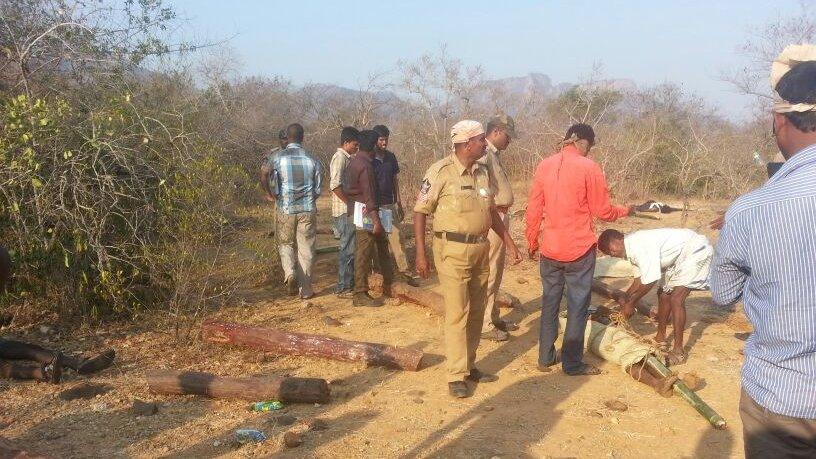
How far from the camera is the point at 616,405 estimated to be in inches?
175

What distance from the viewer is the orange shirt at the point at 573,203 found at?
4766 mm

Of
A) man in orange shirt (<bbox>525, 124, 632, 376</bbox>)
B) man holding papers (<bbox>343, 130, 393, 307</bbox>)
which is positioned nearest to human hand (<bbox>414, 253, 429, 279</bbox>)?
man in orange shirt (<bbox>525, 124, 632, 376</bbox>)

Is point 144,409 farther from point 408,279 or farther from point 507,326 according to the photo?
point 408,279

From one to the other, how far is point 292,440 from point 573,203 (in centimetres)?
261

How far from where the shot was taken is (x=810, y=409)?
184 centimetres

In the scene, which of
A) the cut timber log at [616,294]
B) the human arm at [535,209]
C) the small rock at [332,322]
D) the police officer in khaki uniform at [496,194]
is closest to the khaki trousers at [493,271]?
the police officer in khaki uniform at [496,194]

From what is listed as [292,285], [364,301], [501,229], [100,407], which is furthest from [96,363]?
[501,229]

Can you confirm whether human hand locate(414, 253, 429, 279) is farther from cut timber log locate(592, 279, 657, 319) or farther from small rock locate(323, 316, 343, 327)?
cut timber log locate(592, 279, 657, 319)

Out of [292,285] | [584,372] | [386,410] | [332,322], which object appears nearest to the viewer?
[386,410]

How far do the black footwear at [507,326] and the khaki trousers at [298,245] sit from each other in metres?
2.34

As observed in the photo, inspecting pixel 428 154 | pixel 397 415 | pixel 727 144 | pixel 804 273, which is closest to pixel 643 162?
pixel 727 144

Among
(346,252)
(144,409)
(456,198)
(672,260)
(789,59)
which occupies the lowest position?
(144,409)

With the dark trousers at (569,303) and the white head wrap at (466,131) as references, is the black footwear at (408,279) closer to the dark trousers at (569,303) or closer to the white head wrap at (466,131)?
the dark trousers at (569,303)

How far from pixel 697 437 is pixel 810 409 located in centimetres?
Answer: 245
